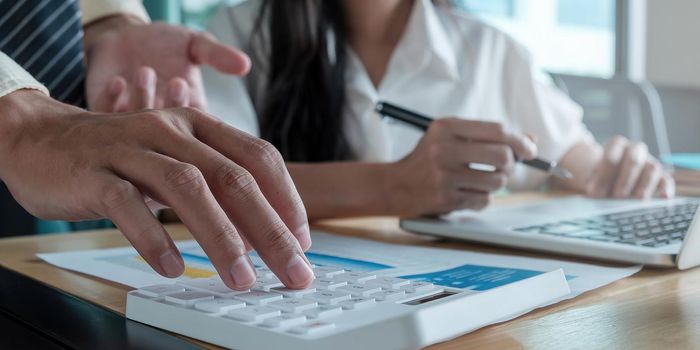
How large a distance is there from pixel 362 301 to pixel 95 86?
62 cm

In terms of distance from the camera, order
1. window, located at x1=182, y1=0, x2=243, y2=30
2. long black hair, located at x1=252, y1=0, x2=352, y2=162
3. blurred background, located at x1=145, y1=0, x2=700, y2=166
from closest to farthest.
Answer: long black hair, located at x1=252, y1=0, x2=352, y2=162 < window, located at x1=182, y1=0, x2=243, y2=30 < blurred background, located at x1=145, y1=0, x2=700, y2=166

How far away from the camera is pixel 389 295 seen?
41 cm

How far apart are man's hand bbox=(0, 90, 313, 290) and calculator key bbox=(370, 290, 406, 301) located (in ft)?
0.13

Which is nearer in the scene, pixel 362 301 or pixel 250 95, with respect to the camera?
pixel 362 301

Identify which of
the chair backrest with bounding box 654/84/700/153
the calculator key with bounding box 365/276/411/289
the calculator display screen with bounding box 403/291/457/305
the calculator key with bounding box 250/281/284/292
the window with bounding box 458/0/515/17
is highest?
the calculator display screen with bounding box 403/291/457/305

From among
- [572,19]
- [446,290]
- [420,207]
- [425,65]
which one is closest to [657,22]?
[572,19]

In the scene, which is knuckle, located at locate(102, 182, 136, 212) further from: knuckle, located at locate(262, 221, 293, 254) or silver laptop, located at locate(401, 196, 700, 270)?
silver laptop, located at locate(401, 196, 700, 270)

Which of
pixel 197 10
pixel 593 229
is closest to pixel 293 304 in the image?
pixel 593 229

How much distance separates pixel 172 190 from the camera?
16.9 inches

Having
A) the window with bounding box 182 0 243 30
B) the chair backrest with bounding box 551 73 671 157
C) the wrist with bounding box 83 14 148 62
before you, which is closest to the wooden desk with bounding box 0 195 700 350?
the wrist with bounding box 83 14 148 62

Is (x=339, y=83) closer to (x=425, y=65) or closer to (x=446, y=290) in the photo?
(x=425, y=65)

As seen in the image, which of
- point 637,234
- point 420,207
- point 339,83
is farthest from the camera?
point 339,83

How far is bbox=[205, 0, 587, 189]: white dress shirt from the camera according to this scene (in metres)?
1.26

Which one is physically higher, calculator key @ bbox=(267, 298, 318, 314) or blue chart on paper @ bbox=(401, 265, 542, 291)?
calculator key @ bbox=(267, 298, 318, 314)
